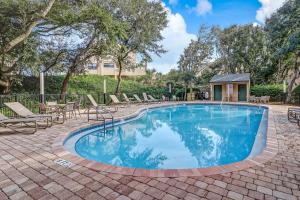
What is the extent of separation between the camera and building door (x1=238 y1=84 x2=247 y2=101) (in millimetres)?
21172

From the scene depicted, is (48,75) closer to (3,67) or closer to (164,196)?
(3,67)

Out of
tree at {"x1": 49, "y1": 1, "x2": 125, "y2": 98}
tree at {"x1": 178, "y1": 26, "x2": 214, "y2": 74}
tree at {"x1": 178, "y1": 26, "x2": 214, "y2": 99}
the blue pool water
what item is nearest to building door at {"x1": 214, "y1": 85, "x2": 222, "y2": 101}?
tree at {"x1": 178, "y1": 26, "x2": 214, "y2": 99}

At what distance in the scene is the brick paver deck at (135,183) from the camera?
2.58m

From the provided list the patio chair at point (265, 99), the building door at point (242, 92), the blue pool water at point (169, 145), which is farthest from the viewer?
the building door at point (242, 92)

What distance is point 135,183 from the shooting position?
9.60 ft

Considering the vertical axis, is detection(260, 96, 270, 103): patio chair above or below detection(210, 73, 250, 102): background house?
below

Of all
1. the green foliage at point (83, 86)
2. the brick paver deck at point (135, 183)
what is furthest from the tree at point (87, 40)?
the brick paver deck at point (135, 183)

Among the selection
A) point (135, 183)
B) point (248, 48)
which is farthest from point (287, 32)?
point (135, 183)

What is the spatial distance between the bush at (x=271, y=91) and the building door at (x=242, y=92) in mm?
1001

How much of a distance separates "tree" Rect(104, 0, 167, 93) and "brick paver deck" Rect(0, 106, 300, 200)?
43.1ft

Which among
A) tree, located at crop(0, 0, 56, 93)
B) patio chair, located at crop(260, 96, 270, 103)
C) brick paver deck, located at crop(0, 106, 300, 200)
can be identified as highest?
tree, located at crop(0, 0, 56, 93)

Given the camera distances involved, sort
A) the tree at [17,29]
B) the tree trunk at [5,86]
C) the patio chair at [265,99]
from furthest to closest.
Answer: the patio chair at [265,99] → the tree trunk at [5,86] → the tree at [17,29]

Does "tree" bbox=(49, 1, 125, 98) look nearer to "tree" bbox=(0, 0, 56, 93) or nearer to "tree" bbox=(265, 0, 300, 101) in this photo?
"tree" bbox=(0, 0, 56, 93)

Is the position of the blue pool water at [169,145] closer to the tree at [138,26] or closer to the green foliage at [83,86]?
the green foliage at [83,86]
